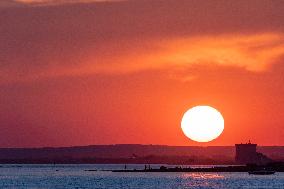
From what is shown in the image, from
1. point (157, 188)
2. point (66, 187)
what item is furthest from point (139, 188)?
point (66, 187)

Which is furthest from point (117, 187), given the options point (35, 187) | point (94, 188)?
point (35, 187)

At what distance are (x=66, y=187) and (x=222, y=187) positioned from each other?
90.1ft

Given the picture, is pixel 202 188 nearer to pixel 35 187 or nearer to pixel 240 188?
pixel 240 188

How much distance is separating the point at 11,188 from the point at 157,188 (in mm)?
25358

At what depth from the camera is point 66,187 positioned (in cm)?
14388

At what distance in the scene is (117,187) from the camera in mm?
142625

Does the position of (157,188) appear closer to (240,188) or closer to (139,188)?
(139,188)

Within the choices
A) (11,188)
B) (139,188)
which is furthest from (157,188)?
(11,188)

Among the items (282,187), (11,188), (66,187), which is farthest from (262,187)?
(11,188)

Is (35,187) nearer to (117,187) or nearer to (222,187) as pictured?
(117,187)

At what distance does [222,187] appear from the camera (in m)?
140

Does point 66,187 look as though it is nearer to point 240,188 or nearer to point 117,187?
point 117,187

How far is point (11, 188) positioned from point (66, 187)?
32.0 feet

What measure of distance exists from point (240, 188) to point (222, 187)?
4326 millimetres
